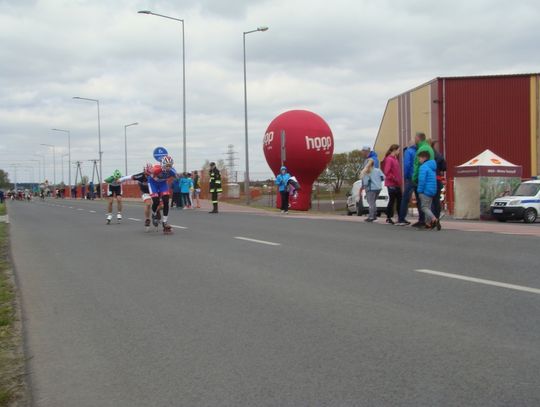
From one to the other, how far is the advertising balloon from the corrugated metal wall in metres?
7.10

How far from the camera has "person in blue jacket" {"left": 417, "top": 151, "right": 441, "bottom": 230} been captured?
1220 centimetres

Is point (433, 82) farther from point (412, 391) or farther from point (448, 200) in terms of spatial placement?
point (412, 391)

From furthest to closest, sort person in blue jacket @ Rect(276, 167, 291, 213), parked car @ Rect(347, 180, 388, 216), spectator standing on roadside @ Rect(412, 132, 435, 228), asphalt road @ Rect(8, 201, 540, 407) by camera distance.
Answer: parked car @ Rect(347, 180, 388, 216) < person in blue jacket @ Rect(276, 167, 291, 213) < spectator standing on roadside @ Rect(412, 132, 435, 228) < asphalt road @ Rect(8, 201, 540, 407)

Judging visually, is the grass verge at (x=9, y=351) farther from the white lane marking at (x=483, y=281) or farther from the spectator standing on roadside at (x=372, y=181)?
the spectator standing on roadside at (x=372, y=181)

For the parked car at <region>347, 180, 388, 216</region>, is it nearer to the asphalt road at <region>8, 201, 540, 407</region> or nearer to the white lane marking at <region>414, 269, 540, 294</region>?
the asphalt road at <region>8, 201, 540, 407</region>

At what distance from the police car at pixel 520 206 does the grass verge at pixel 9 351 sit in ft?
59.6

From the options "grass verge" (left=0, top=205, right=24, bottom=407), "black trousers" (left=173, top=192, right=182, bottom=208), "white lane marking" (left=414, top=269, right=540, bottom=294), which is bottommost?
"grass verge" (left=0, top=205, right=24, bottom=407)

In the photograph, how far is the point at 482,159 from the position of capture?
75.2 ft

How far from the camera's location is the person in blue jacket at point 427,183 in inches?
480

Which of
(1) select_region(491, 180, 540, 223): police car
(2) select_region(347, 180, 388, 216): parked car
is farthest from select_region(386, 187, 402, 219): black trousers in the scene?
(1) select_region(491, 180, 540, 223): police car

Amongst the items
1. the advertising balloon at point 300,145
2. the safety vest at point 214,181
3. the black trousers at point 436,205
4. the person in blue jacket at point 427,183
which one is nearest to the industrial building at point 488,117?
the advertising balloon at point 300,145

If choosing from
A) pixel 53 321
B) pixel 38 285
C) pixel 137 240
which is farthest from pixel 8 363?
pixel 137 240

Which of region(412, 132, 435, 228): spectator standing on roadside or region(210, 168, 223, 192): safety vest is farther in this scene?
region(210, 168, 223, 192): safety vest

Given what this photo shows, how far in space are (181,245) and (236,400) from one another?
310 inches
